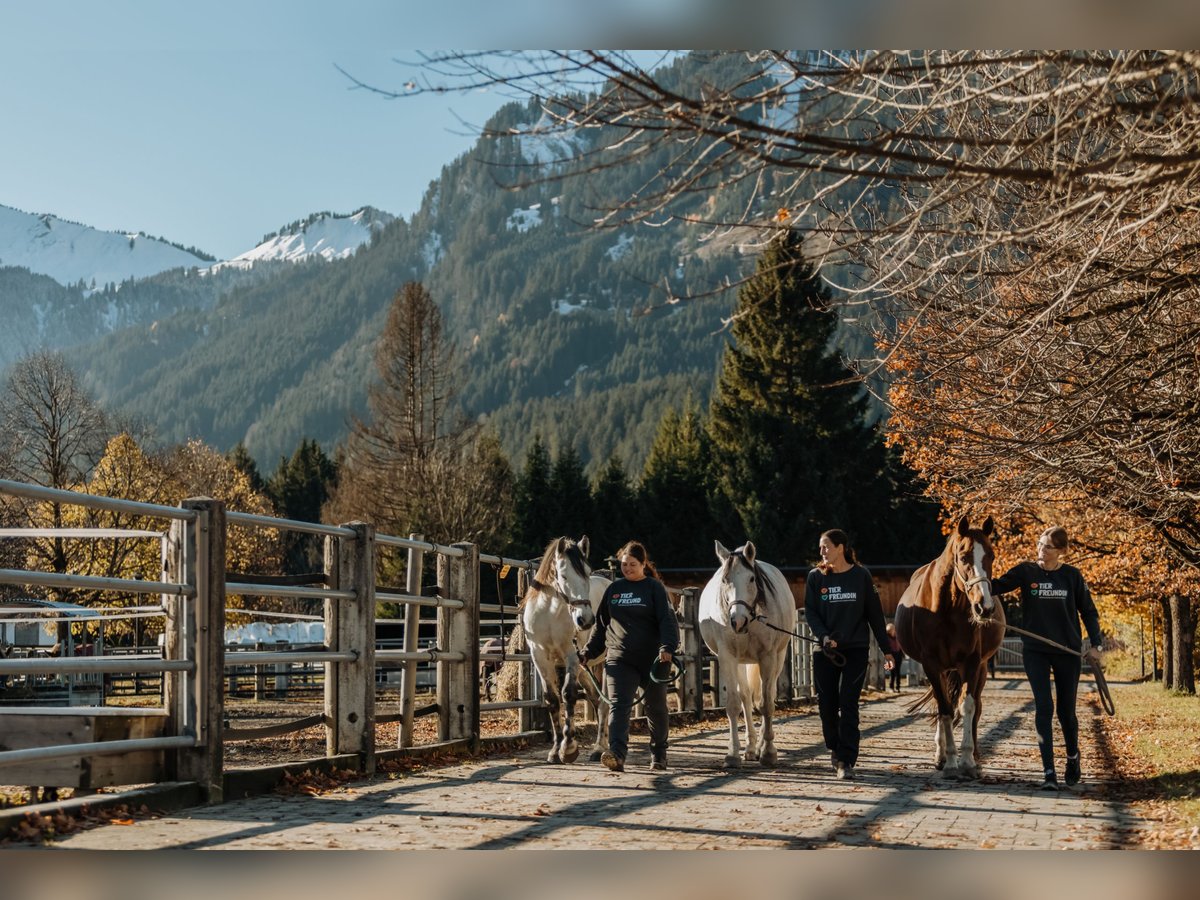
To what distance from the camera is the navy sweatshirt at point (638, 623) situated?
36.8 feet

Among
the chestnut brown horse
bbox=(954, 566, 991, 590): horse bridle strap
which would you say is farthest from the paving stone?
bbox=(954, 566, 991, 590): horse bridle strap

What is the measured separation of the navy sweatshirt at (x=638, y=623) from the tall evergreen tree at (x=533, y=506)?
5743cm

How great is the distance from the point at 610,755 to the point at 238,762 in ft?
18.6

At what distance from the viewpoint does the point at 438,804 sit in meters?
8.72

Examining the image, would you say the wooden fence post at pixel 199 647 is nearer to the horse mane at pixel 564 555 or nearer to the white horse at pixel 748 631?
the horse mane at pixel 564 555

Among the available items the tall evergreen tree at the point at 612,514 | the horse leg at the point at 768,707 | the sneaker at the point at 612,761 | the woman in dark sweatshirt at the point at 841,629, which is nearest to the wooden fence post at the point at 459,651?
the sneaker at the point at 612,761

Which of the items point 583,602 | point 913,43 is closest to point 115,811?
point 583,602

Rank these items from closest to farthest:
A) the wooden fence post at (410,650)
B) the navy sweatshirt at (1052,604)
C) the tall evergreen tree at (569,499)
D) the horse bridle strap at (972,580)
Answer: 1. the navy sweatshirt at (1052,604)
2. the horse bridle strap at (972,580)
3. the wooden fence post at (410,650)
4. the tall evergreen tree at (569,499)

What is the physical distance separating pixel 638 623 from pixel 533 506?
2312 inches

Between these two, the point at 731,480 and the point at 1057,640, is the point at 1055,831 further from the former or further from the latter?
the point at 731,480

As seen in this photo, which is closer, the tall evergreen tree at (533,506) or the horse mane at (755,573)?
the horse mane at (755,573)

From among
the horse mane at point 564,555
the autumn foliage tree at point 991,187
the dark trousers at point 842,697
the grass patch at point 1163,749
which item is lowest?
the grass patch at point 1163,749

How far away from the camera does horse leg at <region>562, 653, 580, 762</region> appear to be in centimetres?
1197

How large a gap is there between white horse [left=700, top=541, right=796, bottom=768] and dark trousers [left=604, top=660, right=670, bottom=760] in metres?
0.88
